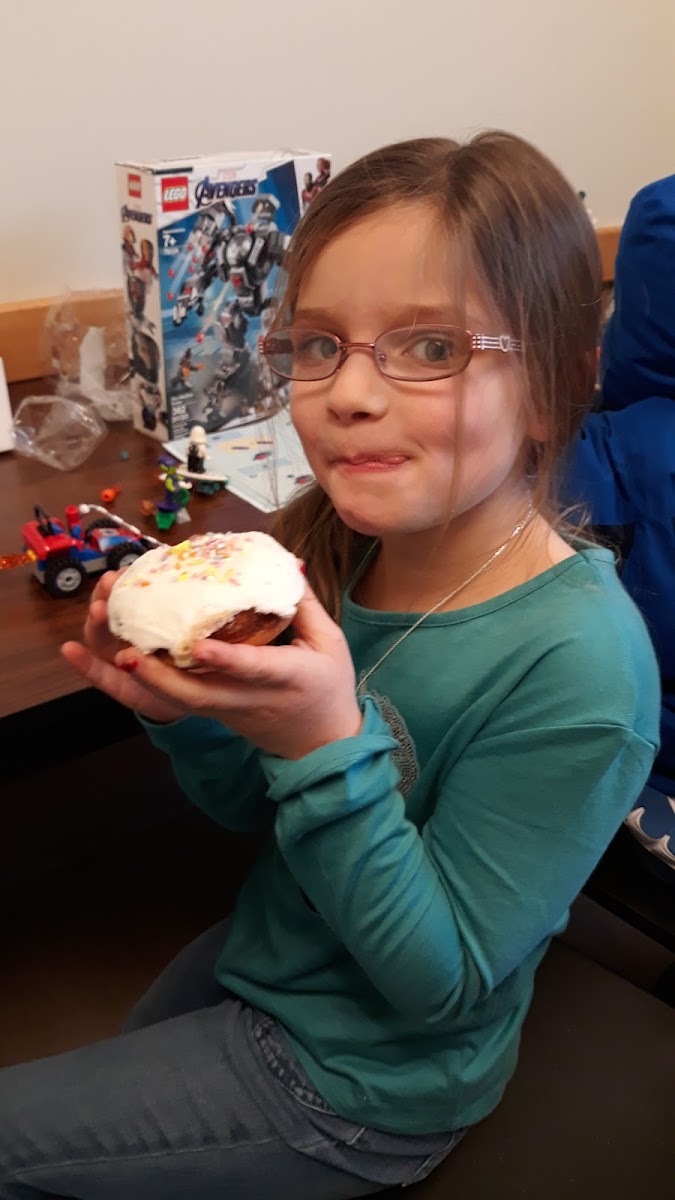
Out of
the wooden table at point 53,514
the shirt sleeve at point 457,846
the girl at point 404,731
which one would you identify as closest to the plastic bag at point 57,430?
the wooden table at point 53,514

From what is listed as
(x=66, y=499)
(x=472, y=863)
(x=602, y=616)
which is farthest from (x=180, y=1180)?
(x=66, y=499)

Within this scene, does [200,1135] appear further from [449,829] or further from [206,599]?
[206,599]

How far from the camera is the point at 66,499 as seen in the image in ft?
3.73

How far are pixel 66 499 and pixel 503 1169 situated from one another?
81cm

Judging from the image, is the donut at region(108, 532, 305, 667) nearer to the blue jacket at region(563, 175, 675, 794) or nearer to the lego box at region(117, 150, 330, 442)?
the blue jacket at region(563, 175, 675, 794)

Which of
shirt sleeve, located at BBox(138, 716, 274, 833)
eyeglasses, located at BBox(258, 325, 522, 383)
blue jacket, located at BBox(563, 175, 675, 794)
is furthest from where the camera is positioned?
blue jacket, located at BBox(563, 175, 675, 794)

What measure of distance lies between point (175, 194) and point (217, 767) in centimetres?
75

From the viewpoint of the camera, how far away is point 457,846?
0.69 m

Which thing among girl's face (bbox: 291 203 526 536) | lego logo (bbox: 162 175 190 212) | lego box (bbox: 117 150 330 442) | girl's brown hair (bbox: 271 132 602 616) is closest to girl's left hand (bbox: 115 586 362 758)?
girl's face (bbox: 291 203 526 536)

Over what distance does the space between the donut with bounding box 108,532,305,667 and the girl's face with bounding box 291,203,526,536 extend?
0.31 ft

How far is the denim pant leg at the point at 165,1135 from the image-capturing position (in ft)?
2.51

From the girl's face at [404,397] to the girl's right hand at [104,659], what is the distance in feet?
0.65

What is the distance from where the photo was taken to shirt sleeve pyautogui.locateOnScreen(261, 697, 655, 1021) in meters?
0.64

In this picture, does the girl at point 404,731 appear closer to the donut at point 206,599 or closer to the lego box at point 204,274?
the donut at point 206,599
